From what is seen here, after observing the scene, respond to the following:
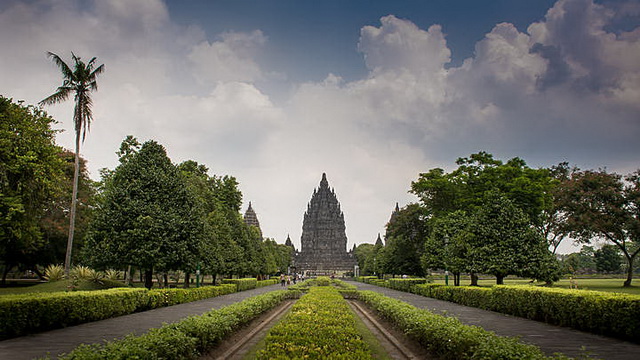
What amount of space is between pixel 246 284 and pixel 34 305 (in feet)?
92.1

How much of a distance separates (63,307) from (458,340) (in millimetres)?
12227

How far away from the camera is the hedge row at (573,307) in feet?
35.2

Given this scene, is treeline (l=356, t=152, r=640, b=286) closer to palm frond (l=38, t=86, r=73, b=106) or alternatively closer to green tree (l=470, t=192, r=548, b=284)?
green tree (l=470, t=192, r=548, b=284)

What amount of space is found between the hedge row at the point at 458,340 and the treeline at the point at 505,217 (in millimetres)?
13791

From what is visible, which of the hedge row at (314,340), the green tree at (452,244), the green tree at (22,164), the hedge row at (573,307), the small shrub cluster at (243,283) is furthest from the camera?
the small shrub cluster at (243,283)

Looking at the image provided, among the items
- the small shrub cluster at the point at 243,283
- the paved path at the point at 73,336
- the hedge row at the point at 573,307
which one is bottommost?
the small shrub cluster at the point at 243,283

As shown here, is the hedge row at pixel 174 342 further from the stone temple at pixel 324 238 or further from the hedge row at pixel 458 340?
the stone temple at pixel 324 238

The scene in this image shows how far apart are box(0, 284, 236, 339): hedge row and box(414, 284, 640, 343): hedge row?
16.6m

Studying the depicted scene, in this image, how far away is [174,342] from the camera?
7484 millimetres

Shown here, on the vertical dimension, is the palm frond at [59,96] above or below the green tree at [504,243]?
above

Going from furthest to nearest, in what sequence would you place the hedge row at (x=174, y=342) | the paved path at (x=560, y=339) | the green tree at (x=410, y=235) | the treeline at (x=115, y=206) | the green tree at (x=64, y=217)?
the green tree at (x=410, y=235) → the green tree at (x=64, y=217) → the treeline at (x=115, y=206) → the paved path at (x=560, y=339) → the hedge row at (x=174, y=342)

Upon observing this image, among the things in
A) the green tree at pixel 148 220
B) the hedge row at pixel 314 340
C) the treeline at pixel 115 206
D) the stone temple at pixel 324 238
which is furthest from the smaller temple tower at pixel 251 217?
the hedge row at pixel 314 340

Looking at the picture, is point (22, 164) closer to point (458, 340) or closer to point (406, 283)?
point (458, 340)

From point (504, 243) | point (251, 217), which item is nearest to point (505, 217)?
point (504, 243)
